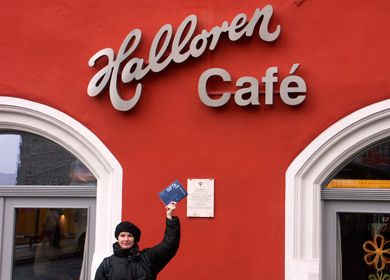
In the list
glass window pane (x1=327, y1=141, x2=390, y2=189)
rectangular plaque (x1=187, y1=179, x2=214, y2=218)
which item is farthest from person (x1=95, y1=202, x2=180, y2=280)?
glass window pane (x1=327, y1=141, x2=390, y2=189)

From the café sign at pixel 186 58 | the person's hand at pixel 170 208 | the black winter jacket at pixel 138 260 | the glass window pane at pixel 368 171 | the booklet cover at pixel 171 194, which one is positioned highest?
the café sign at pixel 186 58

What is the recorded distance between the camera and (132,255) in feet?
13.9

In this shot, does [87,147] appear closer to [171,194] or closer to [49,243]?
[49,243]

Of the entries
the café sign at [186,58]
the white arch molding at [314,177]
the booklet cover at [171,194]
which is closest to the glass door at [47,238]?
the café sign at [186,58]

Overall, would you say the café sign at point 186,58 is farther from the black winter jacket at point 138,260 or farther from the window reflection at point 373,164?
the black winter jacket at point 138,260

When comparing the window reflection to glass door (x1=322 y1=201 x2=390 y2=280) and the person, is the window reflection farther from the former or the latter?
the person

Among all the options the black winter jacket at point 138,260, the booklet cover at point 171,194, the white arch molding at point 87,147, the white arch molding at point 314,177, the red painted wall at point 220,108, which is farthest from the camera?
the white arch molding at point 87,147

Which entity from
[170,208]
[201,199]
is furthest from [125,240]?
[201,199]

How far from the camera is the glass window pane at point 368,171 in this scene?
5.38m

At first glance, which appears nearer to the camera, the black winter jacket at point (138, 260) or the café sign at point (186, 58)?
the black winter jacket at point (138, 260)

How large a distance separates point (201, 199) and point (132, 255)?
140 cm

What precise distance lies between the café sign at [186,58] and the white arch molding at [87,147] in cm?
43

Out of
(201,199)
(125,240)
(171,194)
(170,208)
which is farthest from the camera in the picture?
(201,199)

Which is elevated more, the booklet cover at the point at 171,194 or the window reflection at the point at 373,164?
the window reflection at the point at 373,164
